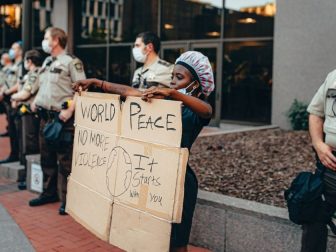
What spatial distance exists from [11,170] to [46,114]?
192 cm

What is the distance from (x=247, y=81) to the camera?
1261cm

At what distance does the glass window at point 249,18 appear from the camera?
474 inches

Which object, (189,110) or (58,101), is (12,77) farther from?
(189,110)

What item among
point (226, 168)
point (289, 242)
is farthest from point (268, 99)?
point (289, 242)

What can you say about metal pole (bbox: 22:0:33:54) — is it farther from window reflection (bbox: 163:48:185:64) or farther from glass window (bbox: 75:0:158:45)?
glass window (bbox: 75:0:158:45)

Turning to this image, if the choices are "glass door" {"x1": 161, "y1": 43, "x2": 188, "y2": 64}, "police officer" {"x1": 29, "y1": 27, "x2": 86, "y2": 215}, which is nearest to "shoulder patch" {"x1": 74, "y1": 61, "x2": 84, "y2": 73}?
"police officer" {"x1": 29, "y1": 27, "x2": 86, "y2": 215}

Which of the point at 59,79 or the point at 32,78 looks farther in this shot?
the point at 32,78

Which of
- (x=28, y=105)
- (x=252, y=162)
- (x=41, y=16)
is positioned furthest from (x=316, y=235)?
(x=41, y=16)

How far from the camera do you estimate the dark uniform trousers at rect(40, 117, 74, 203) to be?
5.27 metres

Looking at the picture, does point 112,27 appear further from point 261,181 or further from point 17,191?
point 261,181

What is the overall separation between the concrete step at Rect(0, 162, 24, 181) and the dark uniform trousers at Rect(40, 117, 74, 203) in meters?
1.25

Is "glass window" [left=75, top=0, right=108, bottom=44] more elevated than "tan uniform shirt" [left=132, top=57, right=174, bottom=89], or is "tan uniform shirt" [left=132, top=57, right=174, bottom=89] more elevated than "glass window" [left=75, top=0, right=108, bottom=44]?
"glass window" [left=75, top=0, right=108, bottom=44]

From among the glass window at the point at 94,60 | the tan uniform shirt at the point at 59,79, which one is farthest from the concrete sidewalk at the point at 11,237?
the glass window at the point at 94,60

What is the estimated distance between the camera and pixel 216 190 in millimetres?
5172
